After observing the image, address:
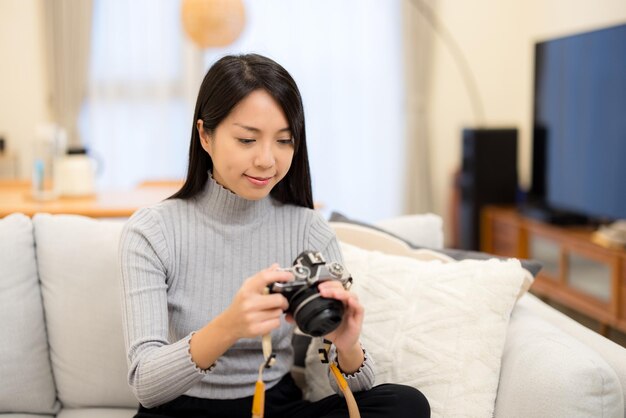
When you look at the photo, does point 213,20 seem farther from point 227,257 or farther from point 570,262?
point 227,257

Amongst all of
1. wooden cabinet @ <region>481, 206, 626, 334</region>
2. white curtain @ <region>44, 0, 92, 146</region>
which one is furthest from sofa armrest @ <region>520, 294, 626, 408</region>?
white curtain @ <region>44, 0, 92, 146</region>

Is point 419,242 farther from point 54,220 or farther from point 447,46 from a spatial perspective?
point 447,46

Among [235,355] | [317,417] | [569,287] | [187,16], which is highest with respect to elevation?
[187,16]

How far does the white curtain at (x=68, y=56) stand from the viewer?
15.0ft

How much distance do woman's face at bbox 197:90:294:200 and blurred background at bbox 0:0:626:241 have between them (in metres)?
3.31

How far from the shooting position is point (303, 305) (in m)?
1.16

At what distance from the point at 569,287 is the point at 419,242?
185 cm

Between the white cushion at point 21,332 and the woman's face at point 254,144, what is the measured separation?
64 centimetres

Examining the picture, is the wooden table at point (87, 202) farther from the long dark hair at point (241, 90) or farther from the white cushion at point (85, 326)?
the long dark hair at point (241, 90)

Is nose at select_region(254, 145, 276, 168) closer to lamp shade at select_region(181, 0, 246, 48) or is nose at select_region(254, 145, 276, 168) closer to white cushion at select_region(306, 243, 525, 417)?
white cushion at select_region(306, 243, 525, 417)

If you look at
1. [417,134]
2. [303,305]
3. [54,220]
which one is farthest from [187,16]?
[303,305]

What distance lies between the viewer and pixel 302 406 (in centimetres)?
152

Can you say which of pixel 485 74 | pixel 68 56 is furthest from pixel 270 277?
pixel 485 74

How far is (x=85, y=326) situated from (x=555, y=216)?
277cm
